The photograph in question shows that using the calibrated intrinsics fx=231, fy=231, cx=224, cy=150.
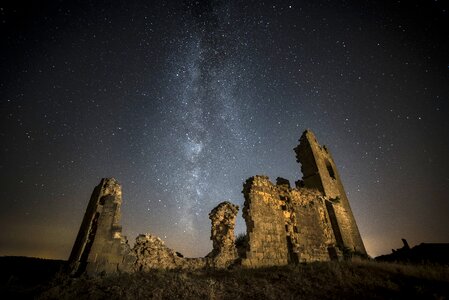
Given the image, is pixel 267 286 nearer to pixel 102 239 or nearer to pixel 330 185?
pixel 102 239

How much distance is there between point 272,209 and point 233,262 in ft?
12.2

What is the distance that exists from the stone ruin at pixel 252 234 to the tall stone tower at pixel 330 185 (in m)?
0.09

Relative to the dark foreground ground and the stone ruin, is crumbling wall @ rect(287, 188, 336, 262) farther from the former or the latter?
the dark foreground ground

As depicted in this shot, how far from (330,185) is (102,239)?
17.2 metres

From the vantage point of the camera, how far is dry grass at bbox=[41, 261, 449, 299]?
19.9 feet

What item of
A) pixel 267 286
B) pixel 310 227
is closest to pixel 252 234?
pixel 267 286

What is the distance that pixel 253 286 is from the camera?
271 inches

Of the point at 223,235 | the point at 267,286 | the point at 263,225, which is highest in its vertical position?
the point at 263,225

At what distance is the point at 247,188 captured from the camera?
1255 centimetres

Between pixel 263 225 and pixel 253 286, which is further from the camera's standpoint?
pixel 263 225

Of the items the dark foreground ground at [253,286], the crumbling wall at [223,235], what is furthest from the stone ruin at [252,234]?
the dark foreground ground at [253,286]

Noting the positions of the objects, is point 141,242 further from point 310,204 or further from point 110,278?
point 310,204

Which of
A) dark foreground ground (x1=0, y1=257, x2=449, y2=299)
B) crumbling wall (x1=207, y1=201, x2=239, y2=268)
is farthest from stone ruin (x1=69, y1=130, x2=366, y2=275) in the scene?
dark foreground ground (x1=0, y1=257, x2=449, y2=299)

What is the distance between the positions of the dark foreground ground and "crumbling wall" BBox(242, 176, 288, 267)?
254 centimetres
